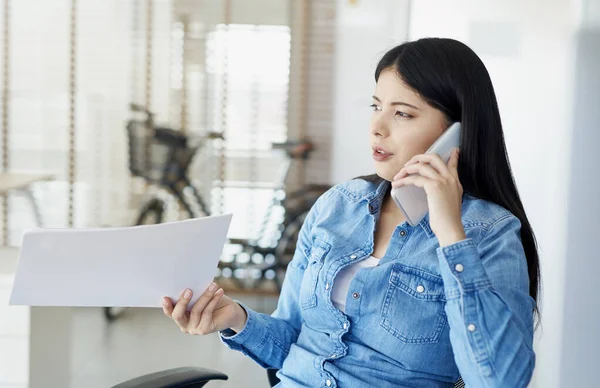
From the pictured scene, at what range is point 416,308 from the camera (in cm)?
137

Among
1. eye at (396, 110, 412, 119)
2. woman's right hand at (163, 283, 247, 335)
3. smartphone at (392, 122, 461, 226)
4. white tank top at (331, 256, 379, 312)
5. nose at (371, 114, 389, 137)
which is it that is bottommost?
woman's right hand at (163, 283, 247, 335)

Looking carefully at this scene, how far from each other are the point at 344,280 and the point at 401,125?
313 millimetres

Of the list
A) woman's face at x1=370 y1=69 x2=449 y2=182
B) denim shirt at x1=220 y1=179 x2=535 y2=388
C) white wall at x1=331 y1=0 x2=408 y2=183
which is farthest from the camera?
white wall at x1=331 y1=0 x2=408 y2=183

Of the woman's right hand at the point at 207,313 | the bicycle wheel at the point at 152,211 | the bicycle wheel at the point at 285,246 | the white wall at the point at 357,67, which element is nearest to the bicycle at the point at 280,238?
the bicycle wheel at the point at 285,246

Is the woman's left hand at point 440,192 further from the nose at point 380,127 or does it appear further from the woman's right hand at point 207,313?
the woman's right hand at point 207,313

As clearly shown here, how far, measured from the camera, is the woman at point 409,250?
130 cm

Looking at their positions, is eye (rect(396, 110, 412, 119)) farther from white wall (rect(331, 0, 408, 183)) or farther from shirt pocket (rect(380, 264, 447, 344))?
white wall (rect(331, 0, 408, 183))

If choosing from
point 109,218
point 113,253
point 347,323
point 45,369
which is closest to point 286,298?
point 347,323

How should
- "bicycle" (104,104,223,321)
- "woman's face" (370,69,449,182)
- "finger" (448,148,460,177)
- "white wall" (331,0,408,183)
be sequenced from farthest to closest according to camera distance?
"bicycle" (104,104,223,321), "white wall" (331,0,408,183), "woman's face" (370,69,449,182), "finger" (448,148,460,177)

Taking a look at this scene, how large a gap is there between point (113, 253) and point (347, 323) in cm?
45

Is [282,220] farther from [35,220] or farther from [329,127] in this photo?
[35,220]

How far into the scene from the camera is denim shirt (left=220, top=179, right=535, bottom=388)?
1201 mm

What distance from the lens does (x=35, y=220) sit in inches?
169

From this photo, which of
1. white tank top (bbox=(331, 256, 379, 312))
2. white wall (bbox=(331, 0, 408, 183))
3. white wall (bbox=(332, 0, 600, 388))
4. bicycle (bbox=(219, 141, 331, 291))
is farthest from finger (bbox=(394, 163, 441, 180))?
bicycle (bbox=(219, 141, 331, 291))
